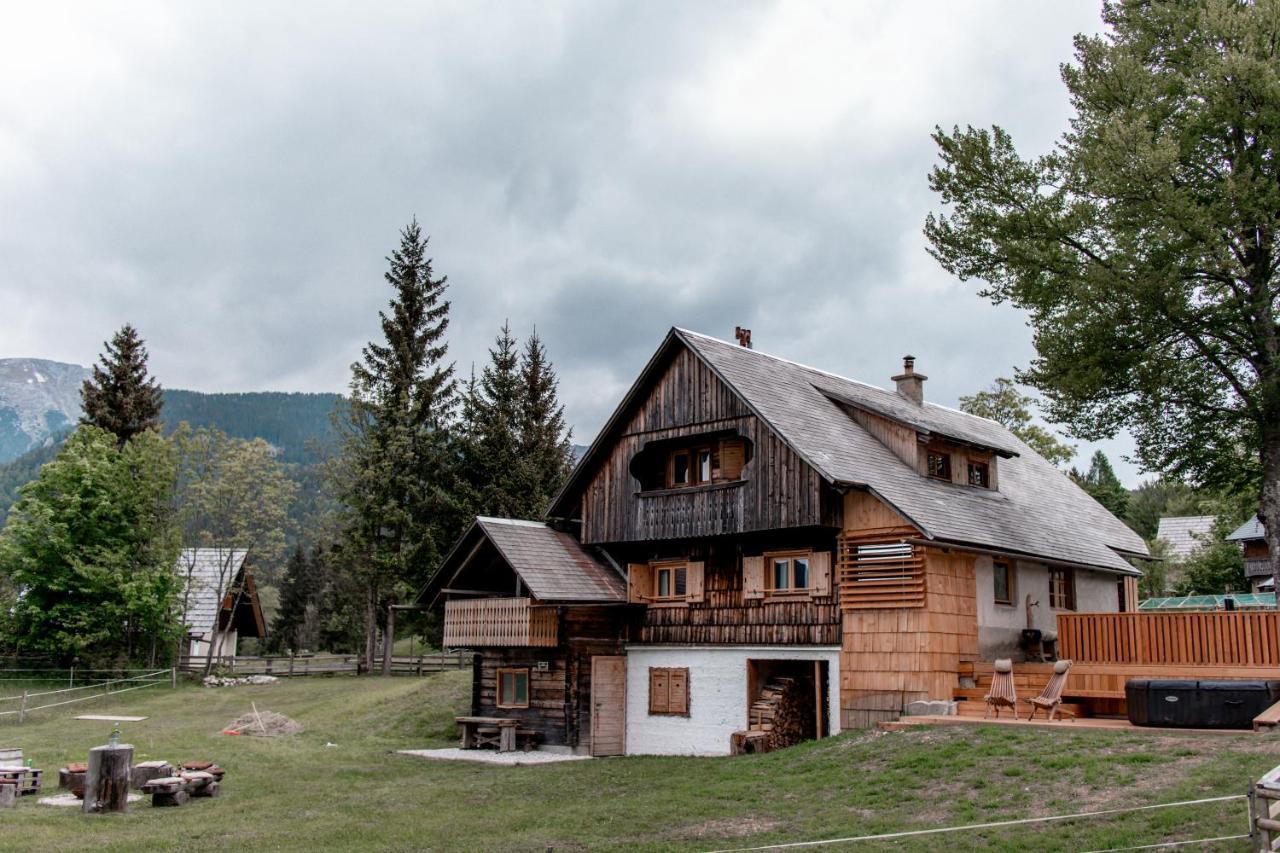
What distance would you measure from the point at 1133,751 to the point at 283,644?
70147mm

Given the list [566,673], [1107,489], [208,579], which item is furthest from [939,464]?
[1107,489]

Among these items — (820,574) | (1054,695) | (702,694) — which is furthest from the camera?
(702,694)

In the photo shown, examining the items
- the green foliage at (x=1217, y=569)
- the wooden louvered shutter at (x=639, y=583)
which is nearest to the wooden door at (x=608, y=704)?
the wooden louvered shutter at (x=639, y=583)

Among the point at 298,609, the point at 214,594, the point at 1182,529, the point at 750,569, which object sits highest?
the point at 1182,529

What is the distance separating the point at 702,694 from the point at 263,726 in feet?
39.1

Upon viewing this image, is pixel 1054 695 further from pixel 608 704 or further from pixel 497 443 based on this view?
pixel 497 443

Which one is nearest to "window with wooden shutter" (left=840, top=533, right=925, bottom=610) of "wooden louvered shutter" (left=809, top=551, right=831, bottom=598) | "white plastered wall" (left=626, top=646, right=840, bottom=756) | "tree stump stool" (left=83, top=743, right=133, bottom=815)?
"wooden louvered shutter" (left=809, top=551, right=831, bottom=598)

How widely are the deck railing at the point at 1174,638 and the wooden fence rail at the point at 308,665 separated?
101 ft

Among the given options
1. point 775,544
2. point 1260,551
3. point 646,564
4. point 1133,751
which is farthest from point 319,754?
point 1260,551

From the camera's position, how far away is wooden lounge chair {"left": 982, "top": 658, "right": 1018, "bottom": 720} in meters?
20.6

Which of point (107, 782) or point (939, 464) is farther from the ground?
point (939, 464)

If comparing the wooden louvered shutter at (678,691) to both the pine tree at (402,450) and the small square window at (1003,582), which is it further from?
the pine tree at (402,450)

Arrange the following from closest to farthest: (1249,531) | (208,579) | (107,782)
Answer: (107,782) < (208,579) < (1249,531)

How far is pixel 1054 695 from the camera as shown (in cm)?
2048
